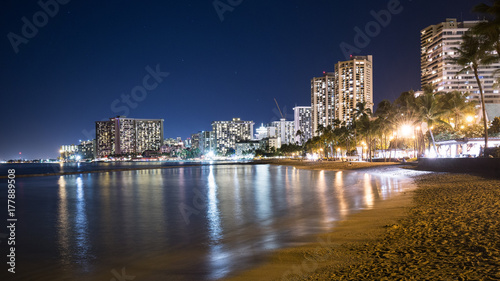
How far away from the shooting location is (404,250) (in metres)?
7.96

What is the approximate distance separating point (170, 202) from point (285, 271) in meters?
15.5

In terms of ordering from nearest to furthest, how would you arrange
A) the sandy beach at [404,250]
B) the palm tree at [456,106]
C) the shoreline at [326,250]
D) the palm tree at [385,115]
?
the sandy beach at [404,250] < the shoreline at [326,250] < the palm tree at [456,106] < the palm tree at [385,115]

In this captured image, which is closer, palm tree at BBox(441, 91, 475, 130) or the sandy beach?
the sandy beach

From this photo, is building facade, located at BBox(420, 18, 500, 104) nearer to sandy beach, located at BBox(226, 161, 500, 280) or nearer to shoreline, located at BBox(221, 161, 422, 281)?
shoreline, located at BBox(221, 161, 422, 281)

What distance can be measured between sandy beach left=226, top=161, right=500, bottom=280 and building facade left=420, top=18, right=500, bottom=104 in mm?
155953

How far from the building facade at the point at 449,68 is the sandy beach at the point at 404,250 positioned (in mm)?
155953

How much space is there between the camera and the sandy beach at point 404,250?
6539 mm

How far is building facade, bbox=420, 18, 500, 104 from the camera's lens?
15088 centimetres

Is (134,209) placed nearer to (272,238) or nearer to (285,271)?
(272,238)

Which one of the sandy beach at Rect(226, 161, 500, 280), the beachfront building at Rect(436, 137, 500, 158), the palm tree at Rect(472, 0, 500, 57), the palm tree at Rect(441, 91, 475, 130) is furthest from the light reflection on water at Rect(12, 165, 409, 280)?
the palm tree at Rect(441, 91, 475, 130)

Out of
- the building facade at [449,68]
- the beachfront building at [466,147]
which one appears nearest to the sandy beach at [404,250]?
the beachfront building at [466,147]

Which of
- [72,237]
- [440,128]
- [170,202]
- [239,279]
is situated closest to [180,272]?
[239,279]

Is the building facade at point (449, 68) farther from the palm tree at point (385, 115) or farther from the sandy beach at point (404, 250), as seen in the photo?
the sandy beach at point (404, 250)

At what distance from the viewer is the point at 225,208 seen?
62.0 feet
